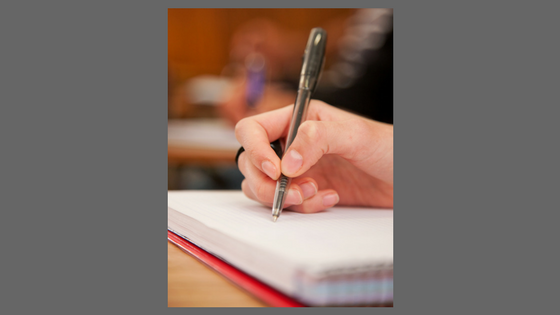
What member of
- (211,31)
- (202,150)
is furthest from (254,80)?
(202,150)

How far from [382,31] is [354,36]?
0.82 ft

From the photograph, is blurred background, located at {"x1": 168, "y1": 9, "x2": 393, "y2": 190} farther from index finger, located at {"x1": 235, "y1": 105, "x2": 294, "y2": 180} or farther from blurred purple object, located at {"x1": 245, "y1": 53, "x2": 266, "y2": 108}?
index finger, located at {"x1": 235, "y1": 105, "x2": 294, "y2": 180}

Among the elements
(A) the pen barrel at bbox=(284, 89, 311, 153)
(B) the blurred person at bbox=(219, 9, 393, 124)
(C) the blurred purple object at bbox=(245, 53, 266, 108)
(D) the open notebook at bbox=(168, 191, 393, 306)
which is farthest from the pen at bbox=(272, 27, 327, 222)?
(C) the blurred purple object at bbox=(245, 53, 266, 108)

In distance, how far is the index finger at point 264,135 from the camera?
40 centimetres

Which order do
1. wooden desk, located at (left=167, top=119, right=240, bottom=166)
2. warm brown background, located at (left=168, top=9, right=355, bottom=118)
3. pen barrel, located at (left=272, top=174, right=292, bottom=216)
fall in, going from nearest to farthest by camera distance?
pen barrel, located at (left=272, top=174, right=292, bottom=216)
warm brown background, located at (left=168, top=9, right=355, bottom=118)
wooden desk, located at (left=167, top=119, right=240, bottom=166)

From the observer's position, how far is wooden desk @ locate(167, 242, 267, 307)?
9.8 inches

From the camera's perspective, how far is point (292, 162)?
15.1 inches

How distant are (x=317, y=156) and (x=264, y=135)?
7cm

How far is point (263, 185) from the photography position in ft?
1.39

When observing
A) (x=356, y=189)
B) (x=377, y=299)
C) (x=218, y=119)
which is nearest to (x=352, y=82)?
(x=356, y=189)

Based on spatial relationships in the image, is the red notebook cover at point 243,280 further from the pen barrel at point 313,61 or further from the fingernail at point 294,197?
the pen barrel at point 313,61

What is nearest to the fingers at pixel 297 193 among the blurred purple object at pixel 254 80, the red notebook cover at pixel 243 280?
the red notebook cover at pixel 243 280

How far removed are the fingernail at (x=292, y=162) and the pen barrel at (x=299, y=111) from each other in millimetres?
28

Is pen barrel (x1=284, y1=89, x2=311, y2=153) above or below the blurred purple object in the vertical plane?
below
